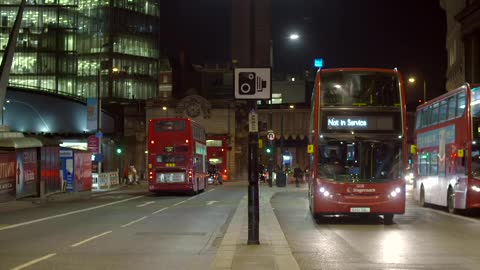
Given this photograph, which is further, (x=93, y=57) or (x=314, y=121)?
(x=93, y=57)

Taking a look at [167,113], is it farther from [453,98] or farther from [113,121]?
[453,98]

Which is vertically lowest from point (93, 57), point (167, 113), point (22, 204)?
point (22, 204)

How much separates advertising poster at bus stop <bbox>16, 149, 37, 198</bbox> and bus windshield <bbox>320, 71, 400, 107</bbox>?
17.8 meters

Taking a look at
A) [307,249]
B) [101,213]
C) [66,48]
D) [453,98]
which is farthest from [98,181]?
[66,48]

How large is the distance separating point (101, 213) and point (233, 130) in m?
51.8

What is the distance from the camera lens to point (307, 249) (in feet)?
44.0

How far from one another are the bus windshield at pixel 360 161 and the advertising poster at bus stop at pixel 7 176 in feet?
54.7

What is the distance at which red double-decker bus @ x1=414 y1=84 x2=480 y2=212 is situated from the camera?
2139 cm

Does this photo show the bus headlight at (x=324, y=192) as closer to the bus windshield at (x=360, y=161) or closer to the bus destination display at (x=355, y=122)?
the bus windshield at (x=360, y=161)

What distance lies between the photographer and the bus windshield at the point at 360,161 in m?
18.8

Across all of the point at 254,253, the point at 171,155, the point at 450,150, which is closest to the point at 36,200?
the point at 171,155

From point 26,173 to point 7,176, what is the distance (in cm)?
209

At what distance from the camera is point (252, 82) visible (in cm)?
1267

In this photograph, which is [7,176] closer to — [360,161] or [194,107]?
[360,161]
